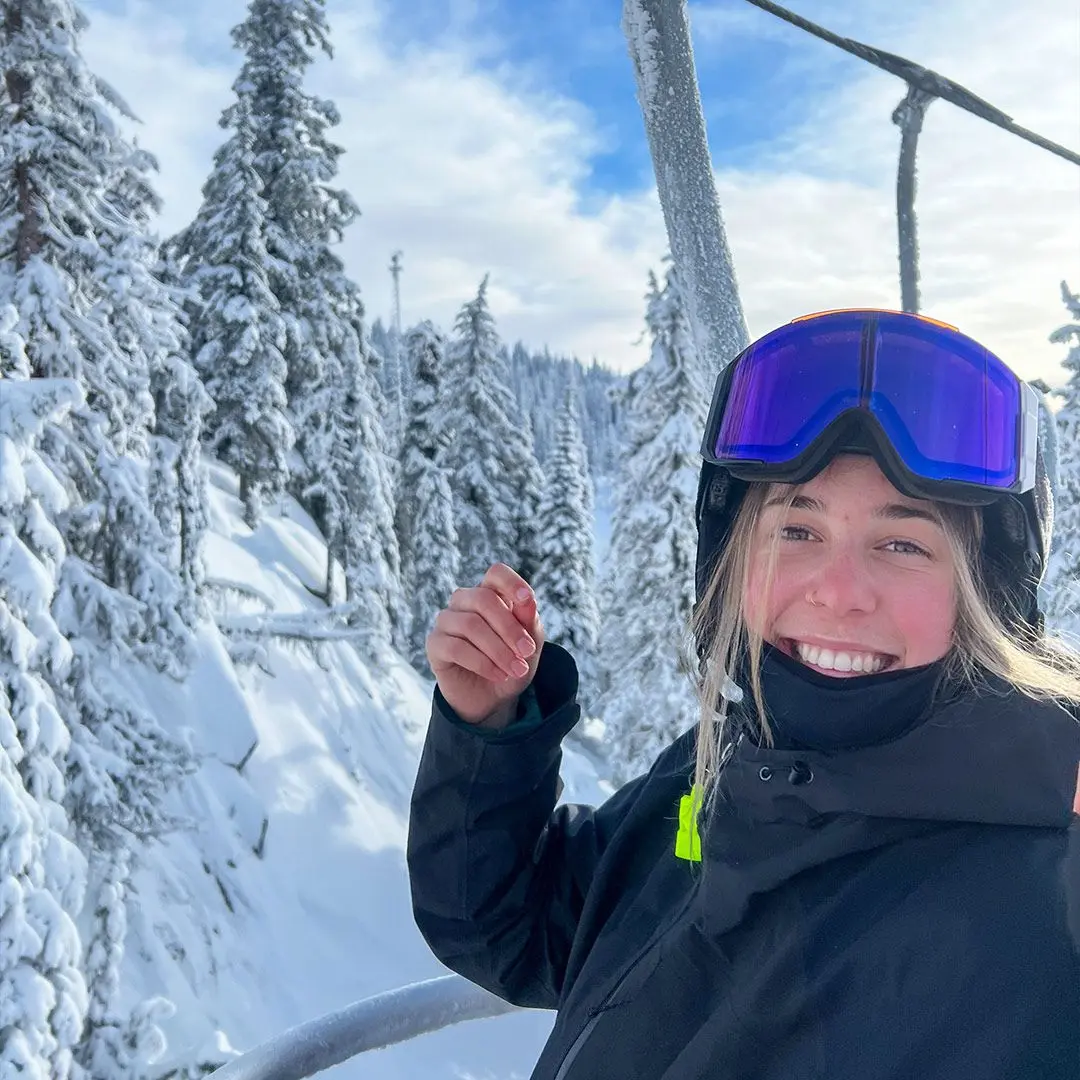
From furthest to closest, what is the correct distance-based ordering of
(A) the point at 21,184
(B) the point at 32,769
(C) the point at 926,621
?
(A) the point at 21,184 < (B) the point at 32,769 < (C) the point at 926,621

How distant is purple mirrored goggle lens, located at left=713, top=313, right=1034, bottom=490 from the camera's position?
5.58 ft

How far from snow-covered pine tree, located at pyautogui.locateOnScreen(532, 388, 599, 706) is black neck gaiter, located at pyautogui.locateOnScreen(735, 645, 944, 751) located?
1065 inches

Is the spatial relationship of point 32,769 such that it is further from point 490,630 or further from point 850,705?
point 850,705

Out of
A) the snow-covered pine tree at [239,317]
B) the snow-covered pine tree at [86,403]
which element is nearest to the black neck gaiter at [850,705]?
the snow-covered pine tree at [86,403]

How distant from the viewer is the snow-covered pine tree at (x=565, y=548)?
29016 mm

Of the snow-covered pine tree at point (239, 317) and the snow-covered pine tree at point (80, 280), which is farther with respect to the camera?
the snow-covered pine tree at point (239, 317)

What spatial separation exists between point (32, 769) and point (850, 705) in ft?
20.0

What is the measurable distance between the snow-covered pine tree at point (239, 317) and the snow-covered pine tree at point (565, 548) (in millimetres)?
10369

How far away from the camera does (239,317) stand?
19.9 metres

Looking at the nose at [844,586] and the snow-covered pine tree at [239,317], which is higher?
the snow-covered pine tree at [239,317]

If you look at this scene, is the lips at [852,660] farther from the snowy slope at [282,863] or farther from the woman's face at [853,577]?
the snowy slope at [282,863]

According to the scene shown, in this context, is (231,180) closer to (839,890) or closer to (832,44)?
(832,44)

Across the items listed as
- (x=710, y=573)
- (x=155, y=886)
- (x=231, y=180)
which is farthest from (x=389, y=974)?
(x=231, y=180)

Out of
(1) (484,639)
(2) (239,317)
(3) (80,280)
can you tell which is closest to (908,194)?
(1) (484,639)
